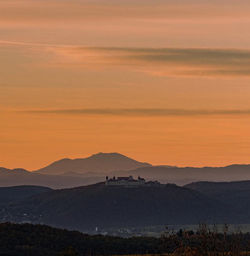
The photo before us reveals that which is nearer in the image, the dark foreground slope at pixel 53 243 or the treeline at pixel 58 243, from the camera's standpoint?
the treeline at pixel 58 243

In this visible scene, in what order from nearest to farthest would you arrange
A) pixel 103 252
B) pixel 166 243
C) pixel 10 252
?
1. pixel 166 243
2. pixel 10 252
3. pixel 103 252

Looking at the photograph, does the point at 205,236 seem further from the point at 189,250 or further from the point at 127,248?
the point at 127,248

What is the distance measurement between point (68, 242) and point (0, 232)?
12020 millimetres

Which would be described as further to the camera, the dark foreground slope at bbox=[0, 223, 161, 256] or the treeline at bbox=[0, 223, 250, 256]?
the dark foreground slope at bbox=[0, 223, 161, 256]

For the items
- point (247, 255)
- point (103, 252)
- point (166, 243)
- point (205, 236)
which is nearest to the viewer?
point (205, 236)

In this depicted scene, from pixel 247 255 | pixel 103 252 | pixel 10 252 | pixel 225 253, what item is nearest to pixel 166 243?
pixel 225 253

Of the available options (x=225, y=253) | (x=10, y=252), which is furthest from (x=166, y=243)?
(x=10, y=252)

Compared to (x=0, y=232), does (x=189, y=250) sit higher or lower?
lower

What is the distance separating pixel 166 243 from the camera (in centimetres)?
9575

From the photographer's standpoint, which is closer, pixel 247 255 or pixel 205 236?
pixel 205 236

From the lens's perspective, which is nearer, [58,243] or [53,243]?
[53,243]

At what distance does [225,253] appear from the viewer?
9300 cm

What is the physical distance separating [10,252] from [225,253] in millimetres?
77841

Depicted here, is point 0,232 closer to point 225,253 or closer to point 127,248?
point 127,248
